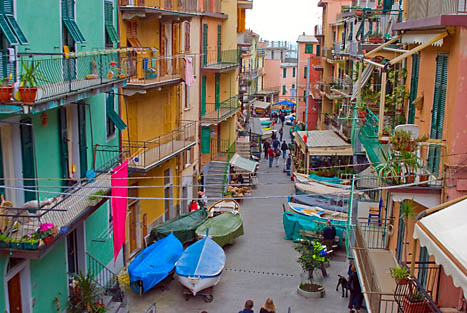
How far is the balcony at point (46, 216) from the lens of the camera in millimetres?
11734

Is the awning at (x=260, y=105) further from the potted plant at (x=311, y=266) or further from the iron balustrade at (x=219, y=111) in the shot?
the potted plant at (x=311, y=266)

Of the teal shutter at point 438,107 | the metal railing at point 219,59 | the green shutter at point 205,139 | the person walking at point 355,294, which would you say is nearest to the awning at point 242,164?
the green shutter at point 205,139

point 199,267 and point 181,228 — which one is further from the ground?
point 199,267

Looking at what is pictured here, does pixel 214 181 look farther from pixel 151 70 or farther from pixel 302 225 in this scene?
pixel 151 70

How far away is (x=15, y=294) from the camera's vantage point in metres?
13.1

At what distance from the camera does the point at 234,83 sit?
41.9 metres

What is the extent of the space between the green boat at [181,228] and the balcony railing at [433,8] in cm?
1230

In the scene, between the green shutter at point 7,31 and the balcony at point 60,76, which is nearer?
the balcony at point 60,76

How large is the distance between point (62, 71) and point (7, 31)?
2.45 meters

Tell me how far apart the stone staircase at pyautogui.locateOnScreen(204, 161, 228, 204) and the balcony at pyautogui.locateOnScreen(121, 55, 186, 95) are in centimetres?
717

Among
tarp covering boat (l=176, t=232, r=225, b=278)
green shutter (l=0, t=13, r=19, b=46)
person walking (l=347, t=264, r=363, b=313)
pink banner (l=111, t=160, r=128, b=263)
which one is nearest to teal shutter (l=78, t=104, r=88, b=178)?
pink banner (l=111, t=160, r=128, b=263)

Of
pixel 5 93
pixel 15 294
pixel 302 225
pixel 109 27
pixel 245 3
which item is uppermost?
pixel 245 3

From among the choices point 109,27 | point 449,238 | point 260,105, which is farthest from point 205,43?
point 260,105

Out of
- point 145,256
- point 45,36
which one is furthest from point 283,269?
point 45,36
